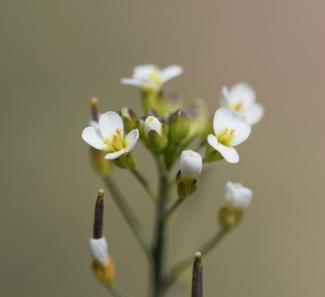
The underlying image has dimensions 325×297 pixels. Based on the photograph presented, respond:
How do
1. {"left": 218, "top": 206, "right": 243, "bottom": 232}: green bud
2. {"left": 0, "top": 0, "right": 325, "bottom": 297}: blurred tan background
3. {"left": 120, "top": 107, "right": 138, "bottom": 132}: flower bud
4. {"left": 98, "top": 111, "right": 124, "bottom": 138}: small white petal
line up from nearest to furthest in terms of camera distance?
{"left": 98, "top": 111, "right": 124, "bottom": 138}: small white petal, {"left": 120, "top": 107, "right": 138, "bottom": 132}: flower bud, {"left": 218, "top": 206, "right": 243, "bottom": 232}: green bud, {"left": 0, "top": 0, "right": 325, "bottom": 297}: blurred tan background

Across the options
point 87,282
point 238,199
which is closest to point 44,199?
point 87,282

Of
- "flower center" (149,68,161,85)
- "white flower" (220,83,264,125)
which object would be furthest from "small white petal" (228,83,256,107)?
"flower center" (149,68,161,85)

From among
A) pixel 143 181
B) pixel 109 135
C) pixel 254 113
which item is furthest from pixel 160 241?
pixel 254 113

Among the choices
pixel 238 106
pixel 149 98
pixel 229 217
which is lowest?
pixel 229 217

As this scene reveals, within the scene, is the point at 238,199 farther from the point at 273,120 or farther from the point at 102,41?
the point at 102,41

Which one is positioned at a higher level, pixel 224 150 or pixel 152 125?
pixel 152 125

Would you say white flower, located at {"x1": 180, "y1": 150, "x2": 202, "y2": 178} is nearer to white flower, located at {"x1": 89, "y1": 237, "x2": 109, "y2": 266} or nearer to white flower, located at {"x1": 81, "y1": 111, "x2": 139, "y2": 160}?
white flower, located at {"x1": 81, "y1": 111, "x2": 139, "y2": 160}

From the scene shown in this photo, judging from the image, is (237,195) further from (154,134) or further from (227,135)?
(154,134)
